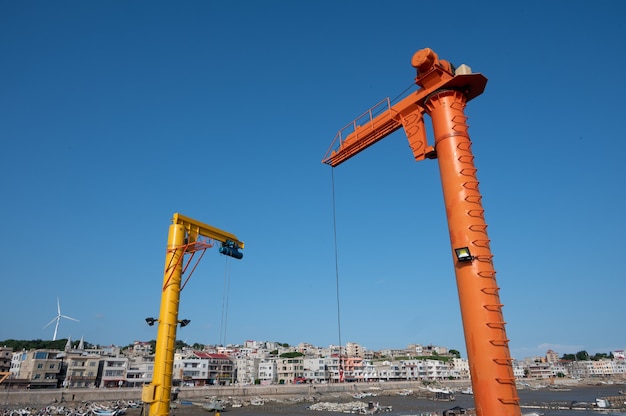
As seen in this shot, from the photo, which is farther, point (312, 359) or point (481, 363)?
point (312, 359)

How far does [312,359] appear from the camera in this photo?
351 ft

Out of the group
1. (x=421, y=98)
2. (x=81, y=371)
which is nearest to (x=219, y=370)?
(x=81, y=371)

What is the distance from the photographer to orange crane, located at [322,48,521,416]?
7520mm

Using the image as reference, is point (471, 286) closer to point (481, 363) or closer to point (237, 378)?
point (481, 363)

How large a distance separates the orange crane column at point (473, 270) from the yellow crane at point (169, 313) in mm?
10831

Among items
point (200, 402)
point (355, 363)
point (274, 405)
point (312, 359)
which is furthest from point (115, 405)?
point (355, 363)

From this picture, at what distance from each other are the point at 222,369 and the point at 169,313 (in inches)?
3507

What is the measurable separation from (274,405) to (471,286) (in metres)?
66.8

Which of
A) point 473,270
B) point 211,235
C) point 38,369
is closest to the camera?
point 473,270

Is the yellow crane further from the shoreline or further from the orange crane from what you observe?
the shoreline

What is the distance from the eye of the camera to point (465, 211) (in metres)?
8.39

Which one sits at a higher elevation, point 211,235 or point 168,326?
point 211,235

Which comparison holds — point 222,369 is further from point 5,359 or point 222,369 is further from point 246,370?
point 5,359

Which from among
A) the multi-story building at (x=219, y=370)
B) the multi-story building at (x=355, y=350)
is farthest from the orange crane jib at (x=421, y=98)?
the multi-story building at (x=355, y=350)
